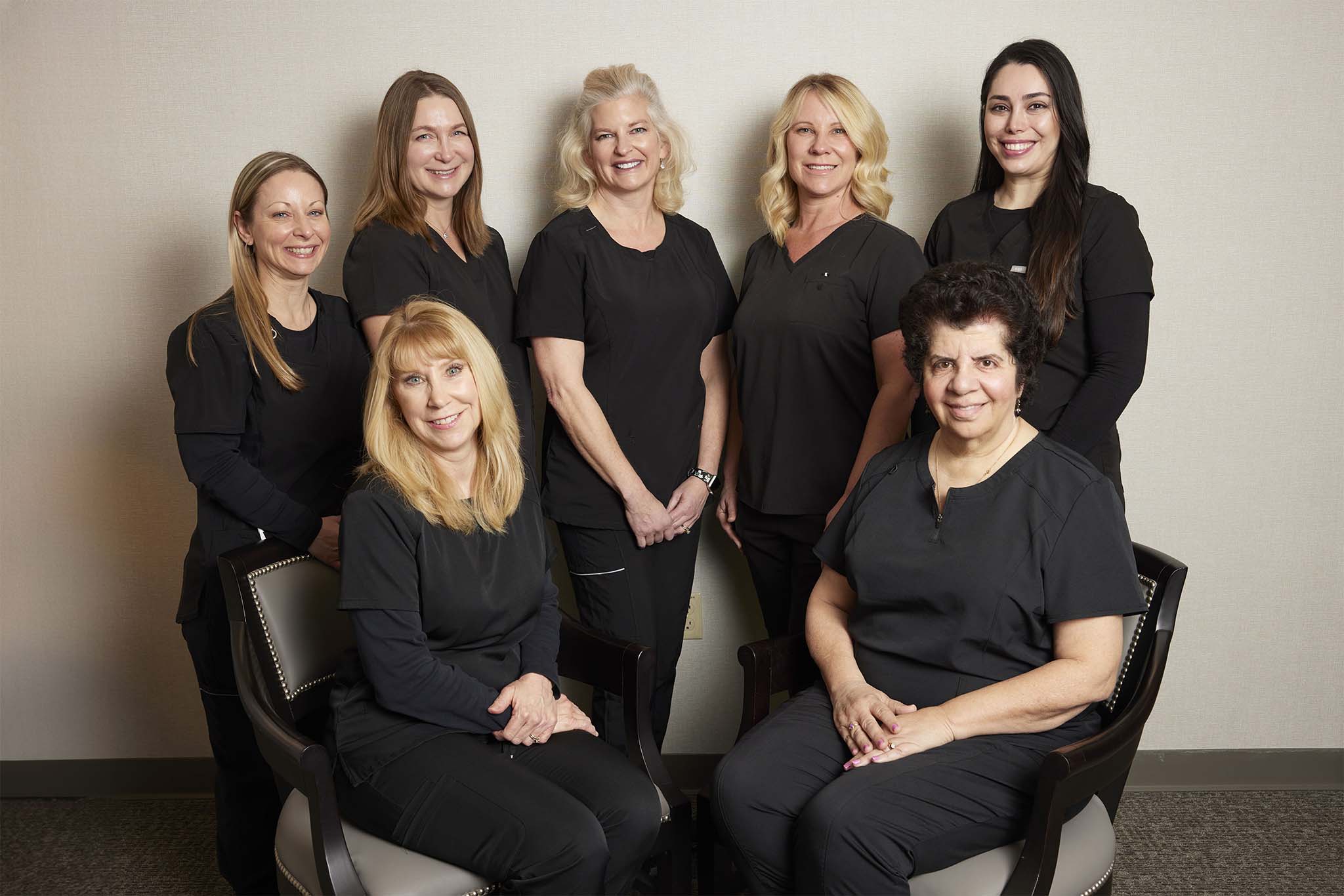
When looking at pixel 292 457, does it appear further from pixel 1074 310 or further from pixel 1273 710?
pixel 1273 710

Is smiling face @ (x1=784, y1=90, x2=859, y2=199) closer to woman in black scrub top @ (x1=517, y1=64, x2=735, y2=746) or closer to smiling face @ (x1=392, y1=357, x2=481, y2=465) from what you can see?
woman in black scrub top @ (x1=517, y1=64, x2=735, y2=746)

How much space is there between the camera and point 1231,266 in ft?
8.86

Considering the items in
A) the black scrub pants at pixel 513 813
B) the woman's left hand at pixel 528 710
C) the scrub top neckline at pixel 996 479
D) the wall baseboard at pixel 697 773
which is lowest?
the wall baseboard at pixel 697 773

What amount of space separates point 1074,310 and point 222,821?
2.19 meters

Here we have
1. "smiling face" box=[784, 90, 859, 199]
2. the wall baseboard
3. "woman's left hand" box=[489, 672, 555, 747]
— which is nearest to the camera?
"woman's left hand" box=[489, 672, 555, 747]

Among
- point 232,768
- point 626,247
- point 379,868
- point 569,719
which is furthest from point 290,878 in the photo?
point 626,247

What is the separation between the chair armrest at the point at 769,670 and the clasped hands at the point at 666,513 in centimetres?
47

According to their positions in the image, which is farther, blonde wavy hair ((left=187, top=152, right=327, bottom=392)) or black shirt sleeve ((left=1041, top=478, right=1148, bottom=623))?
blonde wavy hair ((left=187, top=152, right=327, bottom=392))

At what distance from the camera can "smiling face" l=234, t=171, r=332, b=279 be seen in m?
2.08

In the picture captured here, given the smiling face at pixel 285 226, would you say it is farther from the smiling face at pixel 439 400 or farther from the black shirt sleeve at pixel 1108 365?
the black shirt sleeve at pixel 1108 365

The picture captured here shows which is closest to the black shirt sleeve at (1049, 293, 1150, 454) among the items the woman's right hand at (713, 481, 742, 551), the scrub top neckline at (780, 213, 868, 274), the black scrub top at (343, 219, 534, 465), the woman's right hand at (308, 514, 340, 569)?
the scrub top neckline at (780, 213, 868, 274)

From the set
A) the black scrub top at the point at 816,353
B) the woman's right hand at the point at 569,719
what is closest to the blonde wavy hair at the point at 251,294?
the woman's right hand at the point at 569,719

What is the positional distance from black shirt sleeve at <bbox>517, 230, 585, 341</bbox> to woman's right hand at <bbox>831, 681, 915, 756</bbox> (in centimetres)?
101

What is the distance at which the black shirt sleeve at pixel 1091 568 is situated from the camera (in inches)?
65.5
